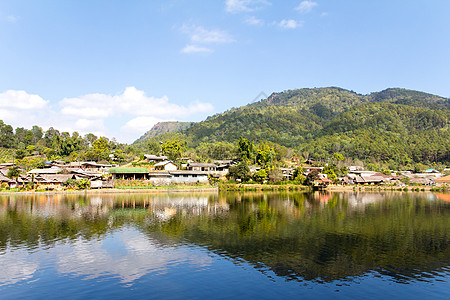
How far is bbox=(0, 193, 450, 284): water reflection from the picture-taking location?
16.3m

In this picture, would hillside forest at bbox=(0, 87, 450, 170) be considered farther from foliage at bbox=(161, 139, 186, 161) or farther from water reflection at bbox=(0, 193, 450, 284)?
water reflection at bbox=(0, 193, 450, 284)

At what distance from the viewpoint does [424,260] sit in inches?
712

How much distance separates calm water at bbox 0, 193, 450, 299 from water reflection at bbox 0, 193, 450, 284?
73 millimetres

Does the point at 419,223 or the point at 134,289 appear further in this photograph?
the point at 419,223

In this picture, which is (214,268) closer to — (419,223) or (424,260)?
(424,260)

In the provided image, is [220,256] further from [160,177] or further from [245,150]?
[245,150]

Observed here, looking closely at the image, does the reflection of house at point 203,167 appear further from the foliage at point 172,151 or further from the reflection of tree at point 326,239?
the reflection of tree at point 326,239

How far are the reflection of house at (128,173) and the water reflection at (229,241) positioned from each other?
87.3 ft

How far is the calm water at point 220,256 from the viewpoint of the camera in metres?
13.8

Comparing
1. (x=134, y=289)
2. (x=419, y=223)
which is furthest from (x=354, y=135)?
(x=134, y=289)

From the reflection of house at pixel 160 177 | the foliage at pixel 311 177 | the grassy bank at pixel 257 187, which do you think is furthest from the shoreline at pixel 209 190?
the reflection of house at pixel 160 177

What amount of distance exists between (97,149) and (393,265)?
3373 inches

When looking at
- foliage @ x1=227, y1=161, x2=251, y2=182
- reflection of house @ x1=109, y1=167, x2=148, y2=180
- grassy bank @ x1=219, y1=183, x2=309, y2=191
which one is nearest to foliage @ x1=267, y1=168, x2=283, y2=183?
grassy bank @ x1=219, y1=183, x2=309, y2=191

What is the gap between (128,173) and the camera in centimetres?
6291
